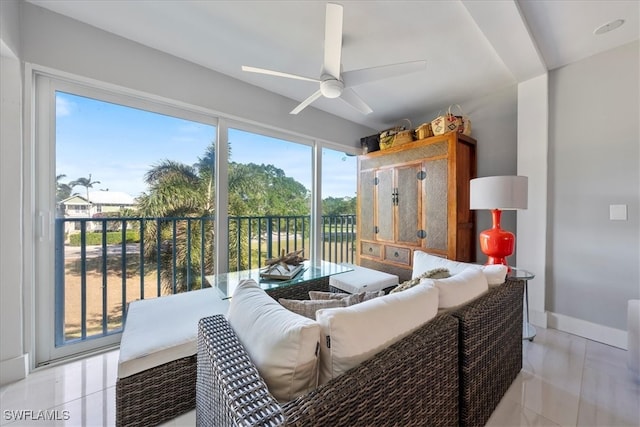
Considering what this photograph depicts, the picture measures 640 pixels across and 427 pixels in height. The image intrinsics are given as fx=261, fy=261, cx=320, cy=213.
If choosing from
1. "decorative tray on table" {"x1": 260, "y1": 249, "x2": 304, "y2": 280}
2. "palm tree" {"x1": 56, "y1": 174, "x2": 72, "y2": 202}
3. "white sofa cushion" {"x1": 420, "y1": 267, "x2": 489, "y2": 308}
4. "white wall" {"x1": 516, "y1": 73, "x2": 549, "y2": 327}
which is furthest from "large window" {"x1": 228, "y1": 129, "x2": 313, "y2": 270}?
"white wall" {"x1": 516, "y1": 73, "x2": 549, "y2": 327}

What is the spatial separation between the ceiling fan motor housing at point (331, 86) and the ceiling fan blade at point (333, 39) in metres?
0.03

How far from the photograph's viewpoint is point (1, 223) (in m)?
1.60

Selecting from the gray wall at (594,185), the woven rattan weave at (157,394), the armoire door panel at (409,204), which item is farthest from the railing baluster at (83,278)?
the gray wall at (594,185)

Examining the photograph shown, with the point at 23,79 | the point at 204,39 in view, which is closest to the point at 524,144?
the point at 204,39

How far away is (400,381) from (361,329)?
21 centimetres

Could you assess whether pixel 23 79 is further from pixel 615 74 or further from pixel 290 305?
pixel 615 74

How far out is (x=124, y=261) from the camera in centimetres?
225

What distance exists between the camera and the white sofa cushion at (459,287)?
1.22 metres

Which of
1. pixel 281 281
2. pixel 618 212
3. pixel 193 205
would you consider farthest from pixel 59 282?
pixel 618 212

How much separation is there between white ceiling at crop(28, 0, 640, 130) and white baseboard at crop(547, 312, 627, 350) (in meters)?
2.22

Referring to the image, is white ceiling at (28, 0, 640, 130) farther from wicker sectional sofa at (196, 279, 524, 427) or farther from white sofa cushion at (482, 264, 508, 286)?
wicker sectional sofa at (196, 279, 524, 427)

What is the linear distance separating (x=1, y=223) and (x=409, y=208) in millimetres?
3322

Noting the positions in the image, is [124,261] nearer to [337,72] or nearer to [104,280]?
[104,280]

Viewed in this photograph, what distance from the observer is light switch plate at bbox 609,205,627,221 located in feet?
6.70
